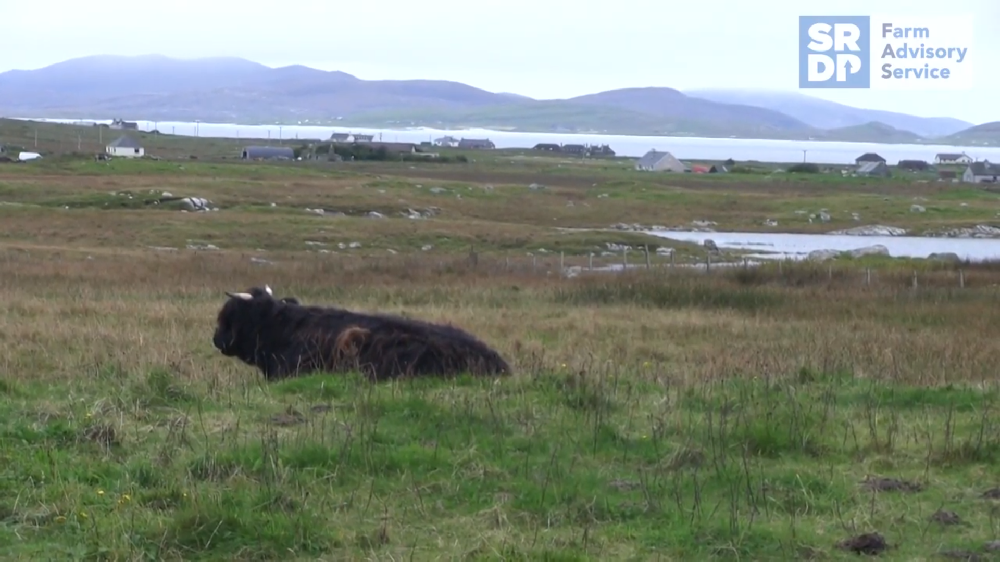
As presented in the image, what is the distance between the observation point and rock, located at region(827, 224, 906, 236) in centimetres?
6469

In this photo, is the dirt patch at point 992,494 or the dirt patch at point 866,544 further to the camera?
the dirt patch at point 992,494

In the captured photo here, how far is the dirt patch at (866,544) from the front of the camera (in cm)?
639

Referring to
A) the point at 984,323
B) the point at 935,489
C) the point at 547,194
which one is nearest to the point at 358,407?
the point at 935,489

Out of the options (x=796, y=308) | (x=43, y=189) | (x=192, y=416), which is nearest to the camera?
(x=192, y=416)

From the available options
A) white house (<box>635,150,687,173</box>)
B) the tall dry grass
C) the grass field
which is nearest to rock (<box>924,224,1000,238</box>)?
the tall dry grass

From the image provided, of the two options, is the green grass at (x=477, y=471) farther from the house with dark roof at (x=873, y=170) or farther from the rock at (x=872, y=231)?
the house with dark roof at (x=873, y=170)

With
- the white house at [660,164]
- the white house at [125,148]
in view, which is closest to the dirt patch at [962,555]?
the white house at [125,148]

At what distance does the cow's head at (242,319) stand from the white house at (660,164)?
114 metres

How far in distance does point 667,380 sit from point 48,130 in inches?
6346

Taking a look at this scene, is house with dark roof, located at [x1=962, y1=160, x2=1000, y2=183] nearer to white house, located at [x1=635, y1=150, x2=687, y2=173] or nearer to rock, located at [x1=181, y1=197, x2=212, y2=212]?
white house, located at [x1=635, y1=150, x2=687, y2=173]

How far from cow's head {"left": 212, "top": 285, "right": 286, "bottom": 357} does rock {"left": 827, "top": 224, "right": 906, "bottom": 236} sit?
2163 inches

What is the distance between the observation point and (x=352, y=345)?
1240cm

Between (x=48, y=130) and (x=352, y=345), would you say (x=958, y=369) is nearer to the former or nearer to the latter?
(x=352, y=345)

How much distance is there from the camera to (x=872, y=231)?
65500 mm
